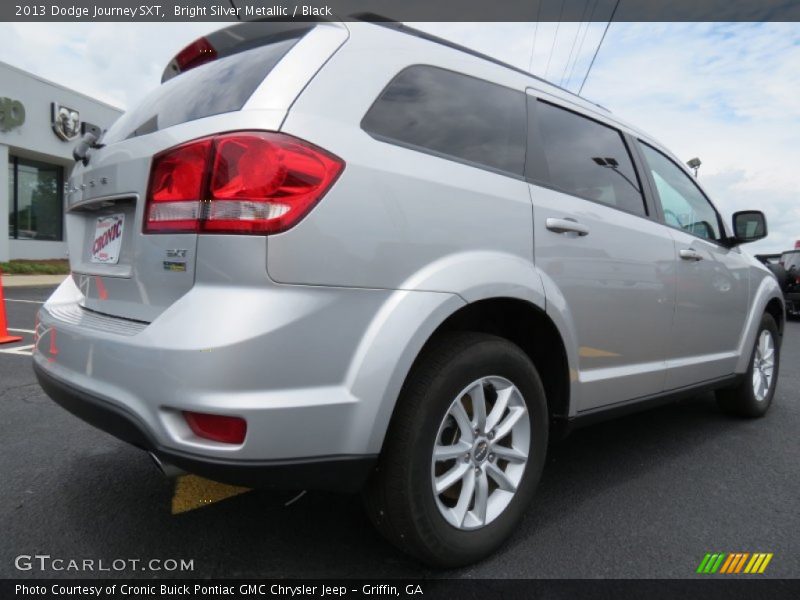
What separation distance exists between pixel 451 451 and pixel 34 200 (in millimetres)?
20320

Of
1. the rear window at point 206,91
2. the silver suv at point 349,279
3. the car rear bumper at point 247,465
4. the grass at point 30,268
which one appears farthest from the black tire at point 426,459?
the grass at point 30,268

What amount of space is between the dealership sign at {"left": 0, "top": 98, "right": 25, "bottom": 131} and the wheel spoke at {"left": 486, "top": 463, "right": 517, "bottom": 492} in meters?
18.5

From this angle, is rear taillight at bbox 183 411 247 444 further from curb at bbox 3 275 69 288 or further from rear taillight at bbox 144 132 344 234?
curb at bbox 3 275 69 288

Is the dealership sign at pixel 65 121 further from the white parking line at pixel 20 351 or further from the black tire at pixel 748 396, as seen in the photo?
the black tire at pixel 748 396

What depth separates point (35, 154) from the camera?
1739 centimetres

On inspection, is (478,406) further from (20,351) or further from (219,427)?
(20,351)

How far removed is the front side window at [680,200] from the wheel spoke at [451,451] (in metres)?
1.96

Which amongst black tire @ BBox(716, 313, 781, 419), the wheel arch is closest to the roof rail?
the wheel arch

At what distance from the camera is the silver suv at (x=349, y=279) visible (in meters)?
1.56

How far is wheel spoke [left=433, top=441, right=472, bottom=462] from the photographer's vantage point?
188 centimetres

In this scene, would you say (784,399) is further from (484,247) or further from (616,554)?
(484,247)

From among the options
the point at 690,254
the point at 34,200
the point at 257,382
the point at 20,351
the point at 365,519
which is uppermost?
the point at 690,254

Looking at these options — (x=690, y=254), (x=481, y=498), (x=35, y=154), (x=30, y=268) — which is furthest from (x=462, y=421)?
(x=35, y=154)

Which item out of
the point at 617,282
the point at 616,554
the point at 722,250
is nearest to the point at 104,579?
the point at 616,554
